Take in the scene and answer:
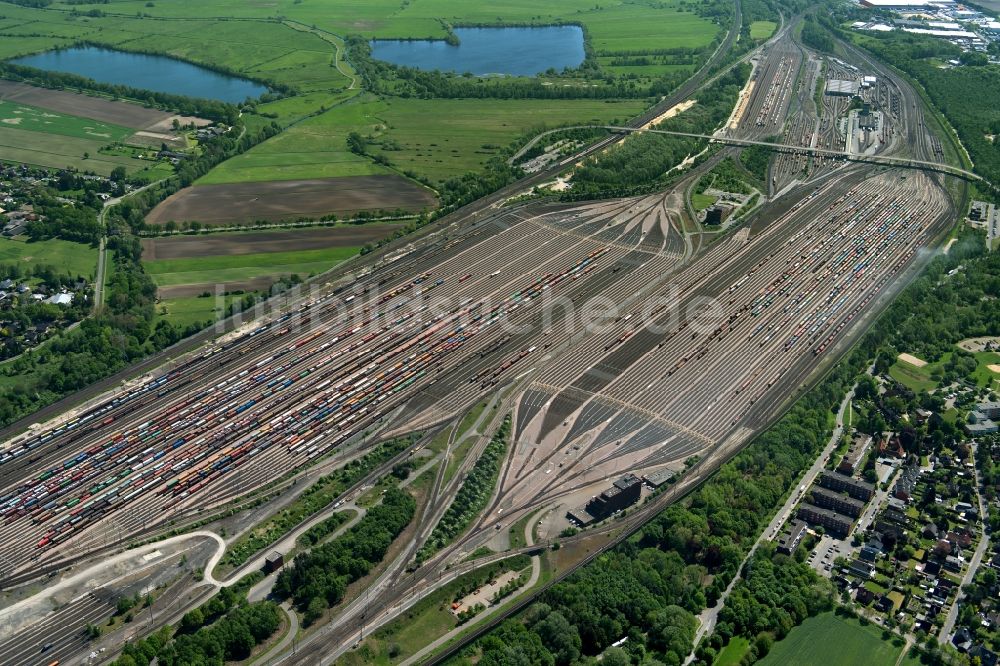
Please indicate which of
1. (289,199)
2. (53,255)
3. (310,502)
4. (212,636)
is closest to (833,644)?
(310,502)

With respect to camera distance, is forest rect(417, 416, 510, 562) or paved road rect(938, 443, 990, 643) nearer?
paved road rect(938, 443, 990, 643)

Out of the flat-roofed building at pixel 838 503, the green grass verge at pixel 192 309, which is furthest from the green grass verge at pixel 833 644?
the green grass verge at pixel 192 309

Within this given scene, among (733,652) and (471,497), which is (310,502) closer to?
(471,497)

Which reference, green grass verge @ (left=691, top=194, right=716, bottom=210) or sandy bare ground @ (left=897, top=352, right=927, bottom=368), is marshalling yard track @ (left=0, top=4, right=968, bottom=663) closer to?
green grass verge @ (left=691, top=194, right=716, bottom=210)

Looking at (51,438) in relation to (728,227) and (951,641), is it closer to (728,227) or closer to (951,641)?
(951,641)

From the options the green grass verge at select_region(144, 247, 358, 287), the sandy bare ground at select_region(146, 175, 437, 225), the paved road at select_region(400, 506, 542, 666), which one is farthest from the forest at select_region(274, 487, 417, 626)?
the sandy bare ground at select_region(146, 175, 437, 225)

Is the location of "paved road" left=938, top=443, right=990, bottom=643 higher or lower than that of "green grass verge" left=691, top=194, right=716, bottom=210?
lower

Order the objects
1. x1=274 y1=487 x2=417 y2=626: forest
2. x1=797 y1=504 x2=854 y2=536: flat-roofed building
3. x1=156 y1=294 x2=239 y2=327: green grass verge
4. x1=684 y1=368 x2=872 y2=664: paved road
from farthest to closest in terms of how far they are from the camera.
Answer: x1=156 y1=294 x2=239 y2=327: green grass verge
x1=797 y1=504 x2=854 y2=536: flat-roofed building
x1=274 y1=487 x2=417 y2=626: forest
x1=684 y1=368 x2=872 y2=664: paved road
